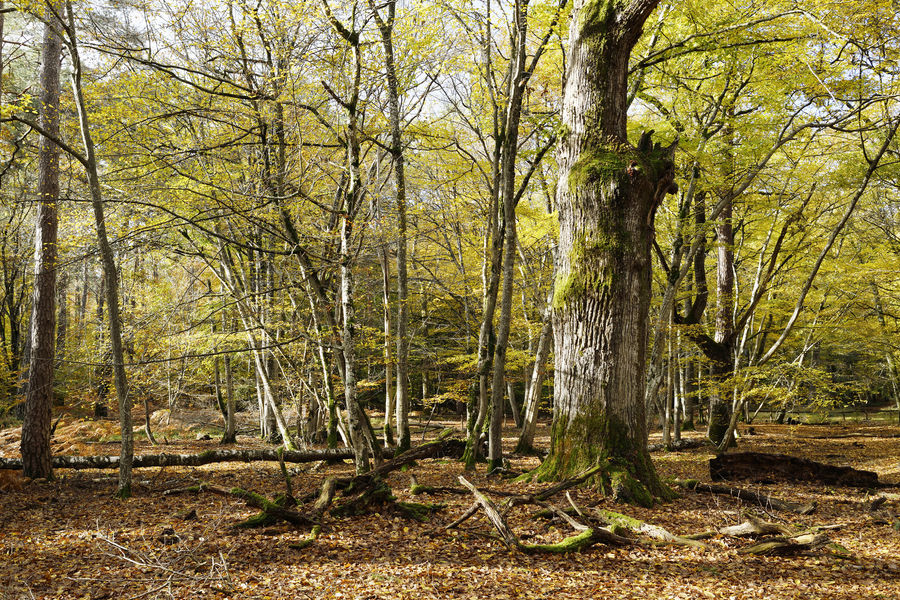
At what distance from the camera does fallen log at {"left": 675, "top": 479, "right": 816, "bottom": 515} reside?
493cm

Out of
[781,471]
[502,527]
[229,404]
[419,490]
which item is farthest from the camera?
[229,404]

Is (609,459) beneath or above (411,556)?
above

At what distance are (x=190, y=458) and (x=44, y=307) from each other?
320 centimetres

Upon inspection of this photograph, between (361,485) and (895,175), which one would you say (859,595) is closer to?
(361,485)

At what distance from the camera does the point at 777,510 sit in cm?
502

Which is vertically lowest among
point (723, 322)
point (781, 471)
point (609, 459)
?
point (781, 471)

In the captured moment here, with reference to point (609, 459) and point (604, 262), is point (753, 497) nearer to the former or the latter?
point (609, 459)

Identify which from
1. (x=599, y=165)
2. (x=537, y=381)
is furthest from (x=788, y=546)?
(x=537, y=381)

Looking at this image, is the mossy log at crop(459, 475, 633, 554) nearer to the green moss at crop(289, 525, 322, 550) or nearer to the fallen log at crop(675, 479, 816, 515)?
the green moss at crop(289, 525, 322, 550)

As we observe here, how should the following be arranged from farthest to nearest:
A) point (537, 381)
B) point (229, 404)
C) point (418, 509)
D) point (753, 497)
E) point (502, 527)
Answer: point (229, 404), point (537, 381), point (753, 497), point (418, 509), point (502, 527)

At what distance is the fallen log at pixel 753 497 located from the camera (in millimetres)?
4934

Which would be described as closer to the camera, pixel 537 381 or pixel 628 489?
pixel 628 489

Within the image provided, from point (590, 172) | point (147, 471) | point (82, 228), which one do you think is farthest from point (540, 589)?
point (82, 228)

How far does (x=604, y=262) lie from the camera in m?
5.31
